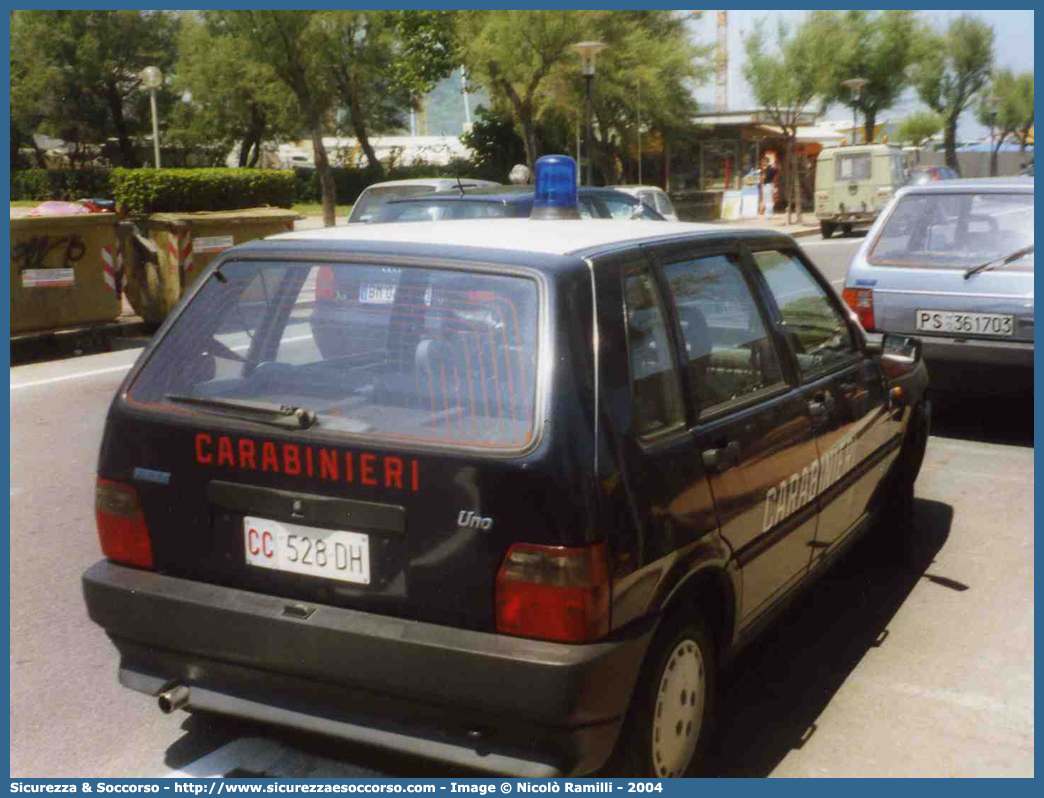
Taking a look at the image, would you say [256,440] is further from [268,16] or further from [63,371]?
[268,16]

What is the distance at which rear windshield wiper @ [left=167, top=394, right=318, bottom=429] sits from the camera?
3.24 meters

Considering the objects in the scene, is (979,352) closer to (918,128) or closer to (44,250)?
(44,250)

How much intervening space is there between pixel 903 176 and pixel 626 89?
8583mm

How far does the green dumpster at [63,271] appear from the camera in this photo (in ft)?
41.4

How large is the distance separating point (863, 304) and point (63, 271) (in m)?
8.47

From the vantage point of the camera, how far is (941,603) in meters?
5.25

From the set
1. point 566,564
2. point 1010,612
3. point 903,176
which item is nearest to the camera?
point 566,564

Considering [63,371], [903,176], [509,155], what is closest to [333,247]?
[63,371]

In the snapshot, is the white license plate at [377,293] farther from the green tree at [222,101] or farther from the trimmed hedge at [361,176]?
the trimmed hedge at [361,176]

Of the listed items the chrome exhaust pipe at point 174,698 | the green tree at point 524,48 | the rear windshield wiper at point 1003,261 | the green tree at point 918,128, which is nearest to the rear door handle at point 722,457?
the chrome exhaust pipe at point 174,698

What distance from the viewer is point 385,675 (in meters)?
3.08

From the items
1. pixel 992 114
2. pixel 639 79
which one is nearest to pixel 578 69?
pixel 639 79

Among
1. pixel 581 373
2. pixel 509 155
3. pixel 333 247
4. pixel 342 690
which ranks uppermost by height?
pixel 509 155

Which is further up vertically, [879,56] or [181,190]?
[879,56]
